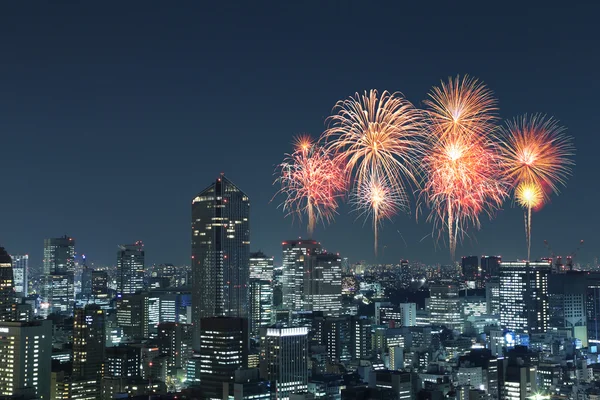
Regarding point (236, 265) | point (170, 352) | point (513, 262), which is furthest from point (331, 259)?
point (170, 352)

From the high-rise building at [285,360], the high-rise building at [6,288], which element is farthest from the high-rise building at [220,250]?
the high-rise building at [285,360]

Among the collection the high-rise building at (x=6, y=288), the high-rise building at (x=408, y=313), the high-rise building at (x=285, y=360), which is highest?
the high-rise building at (x=6, y=288)

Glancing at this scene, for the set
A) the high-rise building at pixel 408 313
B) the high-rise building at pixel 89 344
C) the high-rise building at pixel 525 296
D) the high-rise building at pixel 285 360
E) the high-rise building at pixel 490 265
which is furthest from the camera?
the high-rise building at pixel 490 265

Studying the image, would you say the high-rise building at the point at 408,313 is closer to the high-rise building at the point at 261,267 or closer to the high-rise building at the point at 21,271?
the high-rise building at the point at 261,267

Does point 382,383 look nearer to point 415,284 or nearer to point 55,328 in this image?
point 55,328

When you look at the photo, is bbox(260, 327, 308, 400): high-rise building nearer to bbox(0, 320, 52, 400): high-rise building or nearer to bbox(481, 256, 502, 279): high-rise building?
bbox(0, 320, 52, 400): high-rise building

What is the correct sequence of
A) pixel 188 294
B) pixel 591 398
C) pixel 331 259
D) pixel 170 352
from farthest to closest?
pixel 188 294 → pixel 331 259 → pixel 170 352 → pixel 591 398
